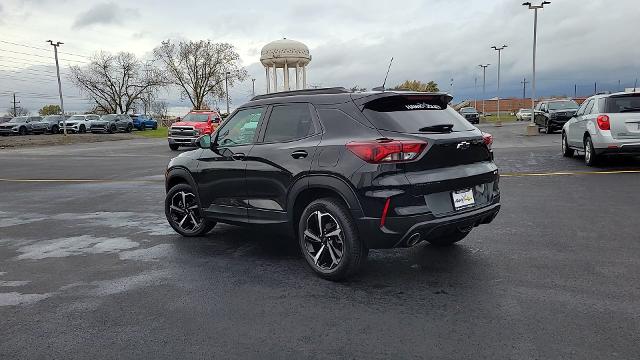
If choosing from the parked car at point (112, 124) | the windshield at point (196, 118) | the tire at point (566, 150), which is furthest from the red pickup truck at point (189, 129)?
the parked car at point (112, 124)

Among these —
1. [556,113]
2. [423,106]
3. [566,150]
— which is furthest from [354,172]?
[556,113]

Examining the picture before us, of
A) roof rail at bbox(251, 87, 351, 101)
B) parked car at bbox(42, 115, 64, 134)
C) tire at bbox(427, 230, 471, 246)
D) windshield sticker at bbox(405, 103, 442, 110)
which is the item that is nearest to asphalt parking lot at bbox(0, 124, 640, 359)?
tire at bbox(427, 230, 471, 246)

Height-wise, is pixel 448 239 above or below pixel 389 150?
below

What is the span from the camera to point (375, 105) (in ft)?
15.0

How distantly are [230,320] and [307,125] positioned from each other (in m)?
2.01

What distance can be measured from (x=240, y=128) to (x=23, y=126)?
4722 centimetres

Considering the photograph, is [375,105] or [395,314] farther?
[375,105]

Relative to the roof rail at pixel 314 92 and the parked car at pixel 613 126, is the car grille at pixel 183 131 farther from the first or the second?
the roof rail at pixel 314 92

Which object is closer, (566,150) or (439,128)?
(439,128)

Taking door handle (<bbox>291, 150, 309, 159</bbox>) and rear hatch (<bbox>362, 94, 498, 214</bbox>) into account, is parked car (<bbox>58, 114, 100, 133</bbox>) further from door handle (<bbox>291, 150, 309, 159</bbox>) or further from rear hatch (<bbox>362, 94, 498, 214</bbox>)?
rear hatch (<bbox>362, 94, 498, 214</bbox>)

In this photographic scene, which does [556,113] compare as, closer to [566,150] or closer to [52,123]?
[566,150]

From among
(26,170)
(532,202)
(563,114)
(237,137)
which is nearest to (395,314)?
(237,137)

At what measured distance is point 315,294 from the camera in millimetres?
4328

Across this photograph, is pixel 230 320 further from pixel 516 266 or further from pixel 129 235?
pixel 129 235
